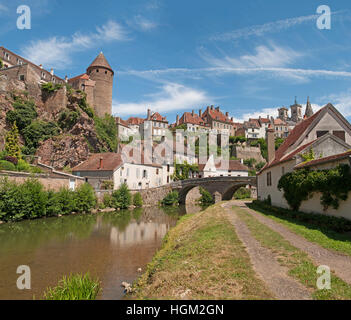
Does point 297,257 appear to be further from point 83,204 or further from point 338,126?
point 83,204

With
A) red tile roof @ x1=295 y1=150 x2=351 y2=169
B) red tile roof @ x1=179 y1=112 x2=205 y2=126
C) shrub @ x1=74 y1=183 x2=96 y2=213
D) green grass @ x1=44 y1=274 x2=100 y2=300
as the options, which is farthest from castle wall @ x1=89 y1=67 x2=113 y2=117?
green grass @ x1=44 y1=274 x2=100 y2=300

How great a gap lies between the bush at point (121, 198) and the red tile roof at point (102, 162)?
11.9ft

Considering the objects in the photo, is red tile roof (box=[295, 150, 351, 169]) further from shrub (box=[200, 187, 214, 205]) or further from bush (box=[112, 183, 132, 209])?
shrub (box=[200, 187, 214, 205])

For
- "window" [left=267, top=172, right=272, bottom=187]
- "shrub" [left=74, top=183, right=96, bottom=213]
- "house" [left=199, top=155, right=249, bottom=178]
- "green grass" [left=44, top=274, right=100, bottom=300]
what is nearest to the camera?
"green grass" [left=44, top=274, right=100, bottom=300]

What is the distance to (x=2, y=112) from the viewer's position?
120 ft

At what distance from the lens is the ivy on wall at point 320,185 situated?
9.95 meters

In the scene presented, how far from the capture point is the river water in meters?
9.16

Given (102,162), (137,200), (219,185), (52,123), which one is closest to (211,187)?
(219,185)

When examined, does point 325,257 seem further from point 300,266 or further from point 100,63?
point 100,63

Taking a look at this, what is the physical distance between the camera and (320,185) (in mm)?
11391

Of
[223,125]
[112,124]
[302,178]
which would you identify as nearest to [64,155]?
[112,124]

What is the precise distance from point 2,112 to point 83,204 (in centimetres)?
2131

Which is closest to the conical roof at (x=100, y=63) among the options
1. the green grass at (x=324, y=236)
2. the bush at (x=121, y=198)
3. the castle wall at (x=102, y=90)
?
the castle wall at (x=102, y=90)

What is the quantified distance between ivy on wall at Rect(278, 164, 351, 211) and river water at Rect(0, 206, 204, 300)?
8755 mm
